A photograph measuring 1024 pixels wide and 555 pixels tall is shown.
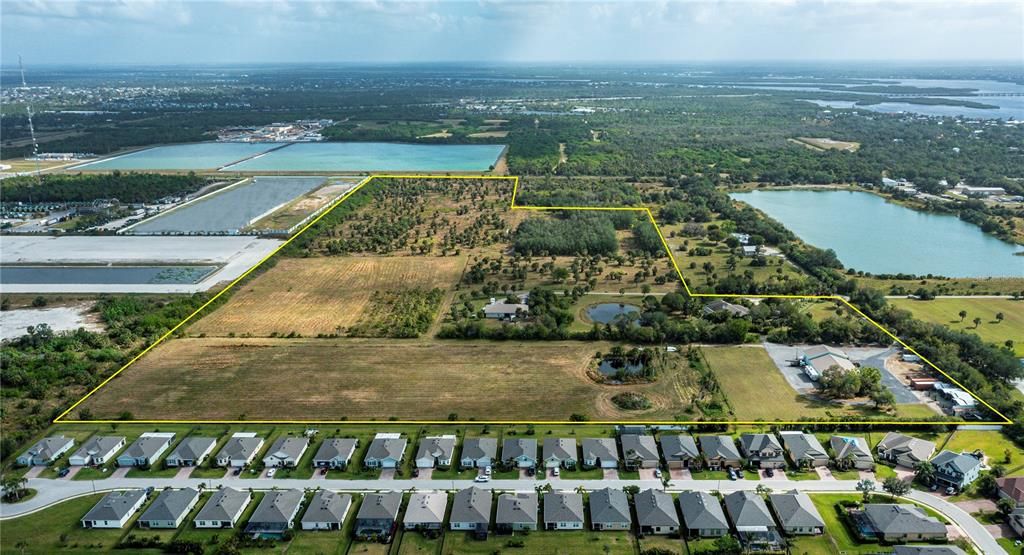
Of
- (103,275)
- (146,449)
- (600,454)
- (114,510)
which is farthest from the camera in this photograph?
(103,275)

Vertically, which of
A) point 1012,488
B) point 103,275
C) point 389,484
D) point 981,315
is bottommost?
point 389,484

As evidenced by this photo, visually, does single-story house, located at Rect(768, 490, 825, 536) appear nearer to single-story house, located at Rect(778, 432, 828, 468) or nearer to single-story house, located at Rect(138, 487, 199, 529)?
single-story house, located at Rect(778, 432, 828, 468)

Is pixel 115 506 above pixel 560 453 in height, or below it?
below

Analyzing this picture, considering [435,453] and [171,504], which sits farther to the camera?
[435,453]

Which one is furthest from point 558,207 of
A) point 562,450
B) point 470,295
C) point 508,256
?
point 562,450

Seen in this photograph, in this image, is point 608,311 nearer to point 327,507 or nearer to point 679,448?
point 679,448

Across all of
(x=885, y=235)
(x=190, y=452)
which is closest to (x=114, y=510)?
(x=190, y=452)

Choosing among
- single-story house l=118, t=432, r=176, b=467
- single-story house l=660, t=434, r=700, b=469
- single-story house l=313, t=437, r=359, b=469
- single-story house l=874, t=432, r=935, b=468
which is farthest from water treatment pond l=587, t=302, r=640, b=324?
single-story house l=118, t=432, r=176, b=467

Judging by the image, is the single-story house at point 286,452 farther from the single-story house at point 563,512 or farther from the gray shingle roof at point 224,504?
the single-story house at point 563,512
